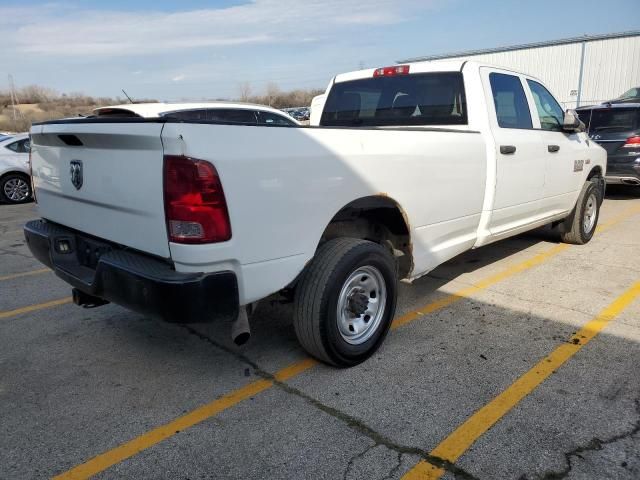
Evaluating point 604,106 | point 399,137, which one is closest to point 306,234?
point 399,137

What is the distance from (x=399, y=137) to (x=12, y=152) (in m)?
11.4

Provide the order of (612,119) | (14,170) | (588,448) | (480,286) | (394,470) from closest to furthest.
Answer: (394,470)
(588,448)
(480,286)
(612,119)
(14,170)

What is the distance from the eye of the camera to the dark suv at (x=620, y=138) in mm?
9383

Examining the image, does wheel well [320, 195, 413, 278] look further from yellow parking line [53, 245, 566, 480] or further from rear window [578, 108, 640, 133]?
→ rear window [578, 108, 640, 133]

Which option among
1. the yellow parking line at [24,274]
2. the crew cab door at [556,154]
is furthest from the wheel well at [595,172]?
the yellow parking line at [24,274]

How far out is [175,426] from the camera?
9.17ft

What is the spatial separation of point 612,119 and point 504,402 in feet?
29.3

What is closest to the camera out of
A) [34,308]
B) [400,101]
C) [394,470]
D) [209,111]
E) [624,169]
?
[394,470]

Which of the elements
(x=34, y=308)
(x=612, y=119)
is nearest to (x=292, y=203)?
(x=34, y=308)

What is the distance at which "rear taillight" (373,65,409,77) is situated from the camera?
4.75m

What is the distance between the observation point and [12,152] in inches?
467

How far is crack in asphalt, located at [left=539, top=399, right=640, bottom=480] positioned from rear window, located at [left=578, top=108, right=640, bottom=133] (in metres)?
8.61

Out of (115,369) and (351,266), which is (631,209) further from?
(115,369)

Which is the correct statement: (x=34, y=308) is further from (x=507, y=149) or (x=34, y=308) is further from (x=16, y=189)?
(x=16, y=189)
